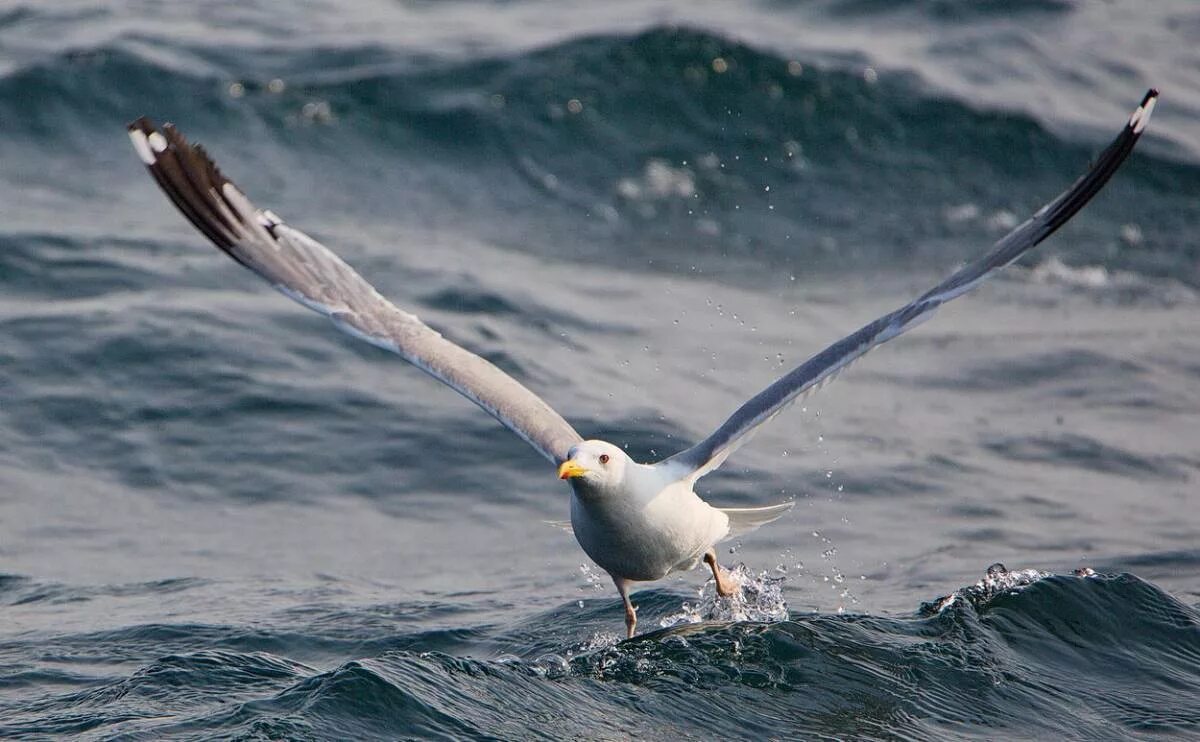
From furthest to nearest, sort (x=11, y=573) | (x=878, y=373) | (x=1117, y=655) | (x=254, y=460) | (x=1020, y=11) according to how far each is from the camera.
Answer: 1. (x=1020, y=11)
2. (x=878, y=373)
3. (x=254, y=460)
4. (x=11, y=573)
5. (x=1117, y=655)

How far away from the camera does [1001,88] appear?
16.6m

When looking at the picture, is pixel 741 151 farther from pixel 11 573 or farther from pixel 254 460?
pixel 11 573

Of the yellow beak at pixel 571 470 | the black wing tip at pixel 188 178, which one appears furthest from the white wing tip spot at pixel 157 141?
the yellow beak at pixel 571 470

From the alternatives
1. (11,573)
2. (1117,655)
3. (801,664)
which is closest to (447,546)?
(11,573)

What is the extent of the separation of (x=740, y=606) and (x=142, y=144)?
352cm

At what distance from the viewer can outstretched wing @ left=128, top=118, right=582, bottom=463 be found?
25.0ft

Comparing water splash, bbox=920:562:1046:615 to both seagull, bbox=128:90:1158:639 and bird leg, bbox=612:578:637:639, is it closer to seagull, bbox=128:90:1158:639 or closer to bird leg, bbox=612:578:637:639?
seagull, bbox=128:90:1158:639

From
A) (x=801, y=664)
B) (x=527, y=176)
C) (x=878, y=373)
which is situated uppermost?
(x=527, y=176)

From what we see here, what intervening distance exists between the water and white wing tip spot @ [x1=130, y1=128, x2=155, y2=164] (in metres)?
2.25

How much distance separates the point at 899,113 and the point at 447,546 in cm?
813

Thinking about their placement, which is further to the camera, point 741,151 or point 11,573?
point 741,151

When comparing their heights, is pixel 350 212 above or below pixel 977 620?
above

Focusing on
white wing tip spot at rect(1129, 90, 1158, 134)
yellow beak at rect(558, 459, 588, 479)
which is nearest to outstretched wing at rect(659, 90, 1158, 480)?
white wing tip spot at rect(1129, 90, 1158, 134)

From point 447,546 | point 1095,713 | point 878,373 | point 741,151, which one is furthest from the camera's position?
point 741,151
